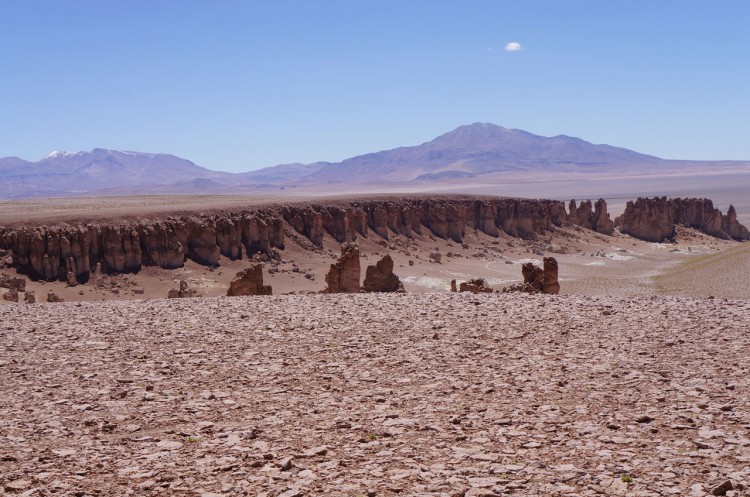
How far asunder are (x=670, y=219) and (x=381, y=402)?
302 ft

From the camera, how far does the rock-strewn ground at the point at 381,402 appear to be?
761 cm

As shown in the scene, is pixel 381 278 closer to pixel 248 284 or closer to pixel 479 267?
pixel 248 284

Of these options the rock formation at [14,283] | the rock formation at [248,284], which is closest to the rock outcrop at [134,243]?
the rock formation at [14,283]

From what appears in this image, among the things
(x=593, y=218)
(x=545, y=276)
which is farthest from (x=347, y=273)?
(x=593, y=218)

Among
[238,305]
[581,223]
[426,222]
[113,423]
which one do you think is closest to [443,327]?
[238,305]

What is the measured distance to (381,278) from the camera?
32812 millimetres

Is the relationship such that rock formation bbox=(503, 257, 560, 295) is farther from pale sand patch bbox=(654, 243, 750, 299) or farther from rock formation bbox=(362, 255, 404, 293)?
pale sand patch bbox=(654, 243, 750, 299)

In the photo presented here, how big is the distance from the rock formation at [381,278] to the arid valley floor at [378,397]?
478 inches

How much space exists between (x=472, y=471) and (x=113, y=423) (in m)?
4.88

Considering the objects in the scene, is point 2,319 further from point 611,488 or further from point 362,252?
point 362,252

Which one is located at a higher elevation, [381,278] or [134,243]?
[134,243]

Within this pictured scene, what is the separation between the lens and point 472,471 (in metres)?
7.64

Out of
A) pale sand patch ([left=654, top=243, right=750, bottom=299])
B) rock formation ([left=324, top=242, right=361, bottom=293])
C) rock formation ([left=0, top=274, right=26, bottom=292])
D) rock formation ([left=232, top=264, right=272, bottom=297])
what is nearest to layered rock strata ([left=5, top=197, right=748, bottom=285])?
rock formation ([left=0, top=274, right=26, bottom=292])

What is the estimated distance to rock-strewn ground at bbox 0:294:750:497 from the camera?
7.61 metres
